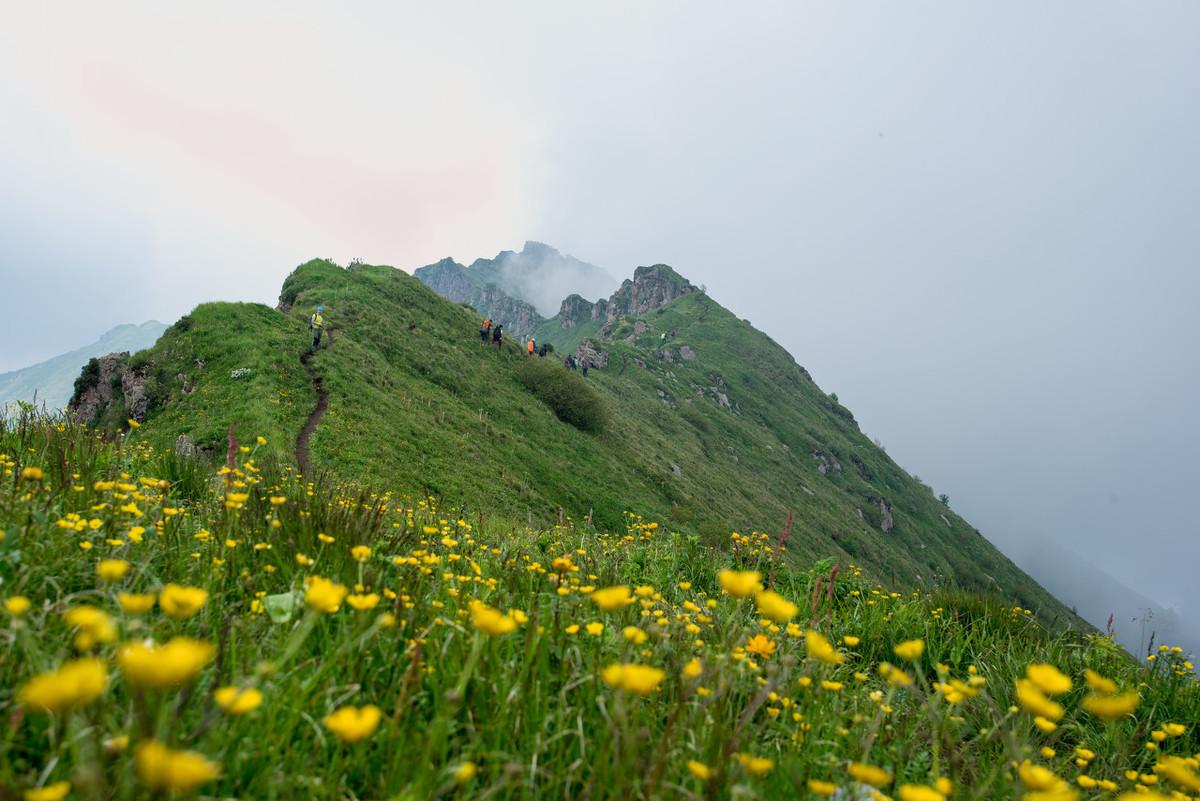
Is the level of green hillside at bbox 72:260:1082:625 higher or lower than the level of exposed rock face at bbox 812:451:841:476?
lower

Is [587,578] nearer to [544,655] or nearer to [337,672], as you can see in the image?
[544,655]

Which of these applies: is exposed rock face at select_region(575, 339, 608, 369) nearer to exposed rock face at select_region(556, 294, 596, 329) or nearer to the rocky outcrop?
the rocky outcrop

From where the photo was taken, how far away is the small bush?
127ft

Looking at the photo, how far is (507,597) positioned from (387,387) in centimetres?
2607

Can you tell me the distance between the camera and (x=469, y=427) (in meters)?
28.2

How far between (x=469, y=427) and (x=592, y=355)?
185 ft

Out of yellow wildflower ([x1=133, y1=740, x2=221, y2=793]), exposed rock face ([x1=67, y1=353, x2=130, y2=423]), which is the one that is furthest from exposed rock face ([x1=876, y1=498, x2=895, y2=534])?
yellow wildflower ([x1=133, y1=740, x2=221, y2=793])

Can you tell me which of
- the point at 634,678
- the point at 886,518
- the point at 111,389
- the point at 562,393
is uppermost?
the point at 886,518

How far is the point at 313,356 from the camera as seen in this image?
1032 inches

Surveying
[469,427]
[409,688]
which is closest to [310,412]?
[469,427]

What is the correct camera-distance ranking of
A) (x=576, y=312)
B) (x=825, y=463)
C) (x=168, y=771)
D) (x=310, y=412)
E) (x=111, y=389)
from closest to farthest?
(x=168, y=771) < (x=310, y=412) < (x=111, y=389) < (x=825, y=463) < (x=576, y=312)

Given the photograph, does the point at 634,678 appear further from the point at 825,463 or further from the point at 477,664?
the point at 825,463

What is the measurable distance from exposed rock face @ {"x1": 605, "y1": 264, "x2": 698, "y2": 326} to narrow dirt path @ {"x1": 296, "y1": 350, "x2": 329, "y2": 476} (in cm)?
12667

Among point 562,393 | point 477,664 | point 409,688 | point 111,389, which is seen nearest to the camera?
point 409,688
